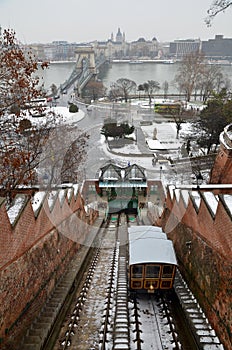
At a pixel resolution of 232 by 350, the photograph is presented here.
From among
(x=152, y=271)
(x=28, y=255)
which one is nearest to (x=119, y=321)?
(x=152, y=271)

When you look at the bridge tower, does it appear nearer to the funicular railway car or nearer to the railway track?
the funicular railway car

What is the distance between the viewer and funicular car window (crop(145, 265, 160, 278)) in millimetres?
7445

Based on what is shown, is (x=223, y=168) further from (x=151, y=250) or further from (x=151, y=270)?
(x=151, y=270)

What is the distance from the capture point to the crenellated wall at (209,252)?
5.85m

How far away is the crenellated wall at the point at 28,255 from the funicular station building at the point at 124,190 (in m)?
7.44

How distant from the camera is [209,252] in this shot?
22.6ft

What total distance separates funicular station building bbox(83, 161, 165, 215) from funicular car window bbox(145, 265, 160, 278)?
918 centimetres

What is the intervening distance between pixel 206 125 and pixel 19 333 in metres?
20.1

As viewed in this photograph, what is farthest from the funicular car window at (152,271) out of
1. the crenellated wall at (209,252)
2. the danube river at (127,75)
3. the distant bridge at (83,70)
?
the distant bridge at (83,70)

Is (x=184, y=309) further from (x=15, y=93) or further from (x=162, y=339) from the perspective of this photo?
(x=15, y=93)

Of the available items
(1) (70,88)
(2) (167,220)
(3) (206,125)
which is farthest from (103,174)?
(1) (70,88)

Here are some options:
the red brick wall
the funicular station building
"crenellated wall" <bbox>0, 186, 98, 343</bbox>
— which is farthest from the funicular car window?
the funicular station building

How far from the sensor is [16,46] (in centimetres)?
616

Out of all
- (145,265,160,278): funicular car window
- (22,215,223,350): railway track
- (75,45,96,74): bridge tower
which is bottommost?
(22,215,223,350): railway track
